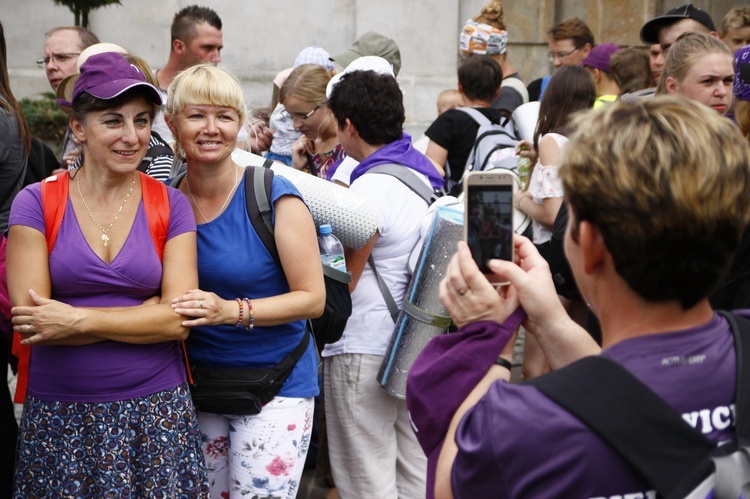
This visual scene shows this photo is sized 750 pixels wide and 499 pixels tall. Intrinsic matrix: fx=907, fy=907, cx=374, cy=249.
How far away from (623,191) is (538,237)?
3.37m

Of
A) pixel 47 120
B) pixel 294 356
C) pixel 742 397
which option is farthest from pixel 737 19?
pixel 47 120

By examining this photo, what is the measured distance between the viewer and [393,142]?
4.16 meters

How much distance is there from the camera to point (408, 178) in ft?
12.9

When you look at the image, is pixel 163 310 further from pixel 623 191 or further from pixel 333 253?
pixel 623 191

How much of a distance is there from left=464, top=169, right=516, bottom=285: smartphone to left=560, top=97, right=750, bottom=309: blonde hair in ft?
1.31

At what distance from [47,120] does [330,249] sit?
6.67 meters

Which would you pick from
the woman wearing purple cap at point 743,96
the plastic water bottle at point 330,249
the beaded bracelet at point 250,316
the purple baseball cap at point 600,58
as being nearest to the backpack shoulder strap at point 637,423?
the beaded bracelet at point 250,316

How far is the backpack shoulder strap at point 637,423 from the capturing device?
141 cm

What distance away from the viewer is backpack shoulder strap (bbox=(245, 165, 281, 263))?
121 inches

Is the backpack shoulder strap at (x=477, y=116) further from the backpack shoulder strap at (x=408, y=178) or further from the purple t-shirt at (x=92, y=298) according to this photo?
the purple t-shirt at (x=92, y=298)

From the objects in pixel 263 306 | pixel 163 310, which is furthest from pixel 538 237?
pixel 163 310

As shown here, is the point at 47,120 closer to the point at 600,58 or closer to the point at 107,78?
the point at 600,58

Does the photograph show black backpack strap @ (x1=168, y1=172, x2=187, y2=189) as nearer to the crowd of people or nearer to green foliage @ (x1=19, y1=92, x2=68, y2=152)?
the crowd of people

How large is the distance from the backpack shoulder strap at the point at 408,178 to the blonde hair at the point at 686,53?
1.35m
